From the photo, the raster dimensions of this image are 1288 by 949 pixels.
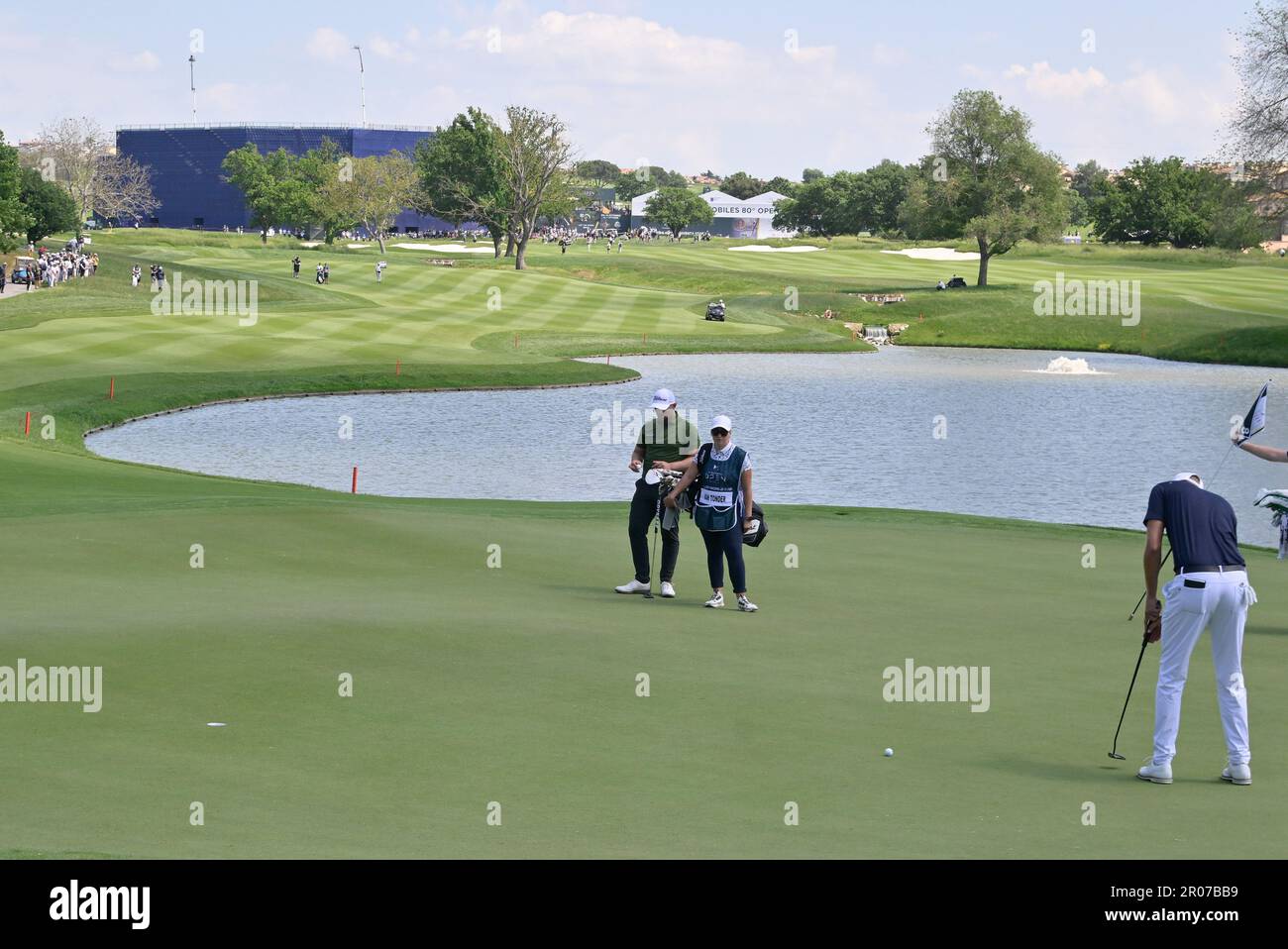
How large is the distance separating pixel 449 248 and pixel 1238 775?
166610mm

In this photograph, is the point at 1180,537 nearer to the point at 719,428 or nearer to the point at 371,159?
the point at 719,428

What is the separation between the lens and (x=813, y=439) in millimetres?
54188

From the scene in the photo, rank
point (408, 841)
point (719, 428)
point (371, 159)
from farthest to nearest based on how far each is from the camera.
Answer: point (371, 159), point (719, 428), point (408, 841)

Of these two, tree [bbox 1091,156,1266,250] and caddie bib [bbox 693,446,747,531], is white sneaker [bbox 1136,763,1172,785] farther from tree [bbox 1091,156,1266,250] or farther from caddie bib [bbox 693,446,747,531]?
tree [bbox 1091,156,1266,250]

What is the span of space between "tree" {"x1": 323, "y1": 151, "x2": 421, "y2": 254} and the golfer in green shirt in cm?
13555

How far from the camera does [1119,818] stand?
1034cm

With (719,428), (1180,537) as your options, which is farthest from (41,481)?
(1180,537)

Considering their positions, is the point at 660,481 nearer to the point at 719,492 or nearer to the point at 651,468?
the point at 651,468

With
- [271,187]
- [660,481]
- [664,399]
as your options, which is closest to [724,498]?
[660,481]

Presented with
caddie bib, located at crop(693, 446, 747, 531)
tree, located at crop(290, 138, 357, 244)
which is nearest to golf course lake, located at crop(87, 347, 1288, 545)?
caddie bib, located at crop(693, 446, 747, 531)

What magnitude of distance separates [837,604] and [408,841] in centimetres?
1022

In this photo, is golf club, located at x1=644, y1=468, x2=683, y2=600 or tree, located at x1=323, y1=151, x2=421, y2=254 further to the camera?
tree, located at x1=323, y1=151, x2=421, y2=254

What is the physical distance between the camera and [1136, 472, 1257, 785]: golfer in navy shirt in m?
11.4

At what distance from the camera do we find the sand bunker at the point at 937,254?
158 meters
